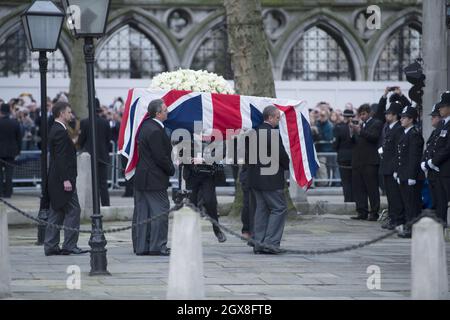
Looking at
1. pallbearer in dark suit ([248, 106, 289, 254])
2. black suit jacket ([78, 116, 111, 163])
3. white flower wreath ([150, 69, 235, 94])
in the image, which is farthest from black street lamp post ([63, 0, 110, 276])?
black suit jacket ([78, 116, 111, 163])

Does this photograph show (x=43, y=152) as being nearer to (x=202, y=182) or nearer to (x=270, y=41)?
(x=202, y=182)

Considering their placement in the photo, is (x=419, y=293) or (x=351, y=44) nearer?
(x=419, y=293)

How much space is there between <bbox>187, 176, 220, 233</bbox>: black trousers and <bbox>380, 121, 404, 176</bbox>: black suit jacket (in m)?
3.28

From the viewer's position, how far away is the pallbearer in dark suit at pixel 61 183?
1577 centimetres

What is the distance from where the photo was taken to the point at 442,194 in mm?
17125

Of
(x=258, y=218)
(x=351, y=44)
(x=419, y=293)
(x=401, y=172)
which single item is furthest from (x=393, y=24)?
(x=419, y=293)

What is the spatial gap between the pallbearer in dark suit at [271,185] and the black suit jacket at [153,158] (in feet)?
3.70

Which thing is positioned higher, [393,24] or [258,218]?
[393,24]

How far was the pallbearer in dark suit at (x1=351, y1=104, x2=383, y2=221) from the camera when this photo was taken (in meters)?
21.2

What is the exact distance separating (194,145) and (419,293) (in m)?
6.95

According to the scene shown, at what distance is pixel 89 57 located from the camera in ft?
46.8

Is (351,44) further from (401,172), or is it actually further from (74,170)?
(74,170)

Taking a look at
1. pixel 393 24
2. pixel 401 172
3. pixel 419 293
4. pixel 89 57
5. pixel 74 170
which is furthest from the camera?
pixel 393 24

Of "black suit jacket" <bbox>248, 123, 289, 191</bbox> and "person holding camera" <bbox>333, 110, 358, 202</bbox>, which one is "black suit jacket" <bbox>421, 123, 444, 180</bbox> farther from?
"person holding camera" <bbox>333, 110, 358, 202</bbox>
